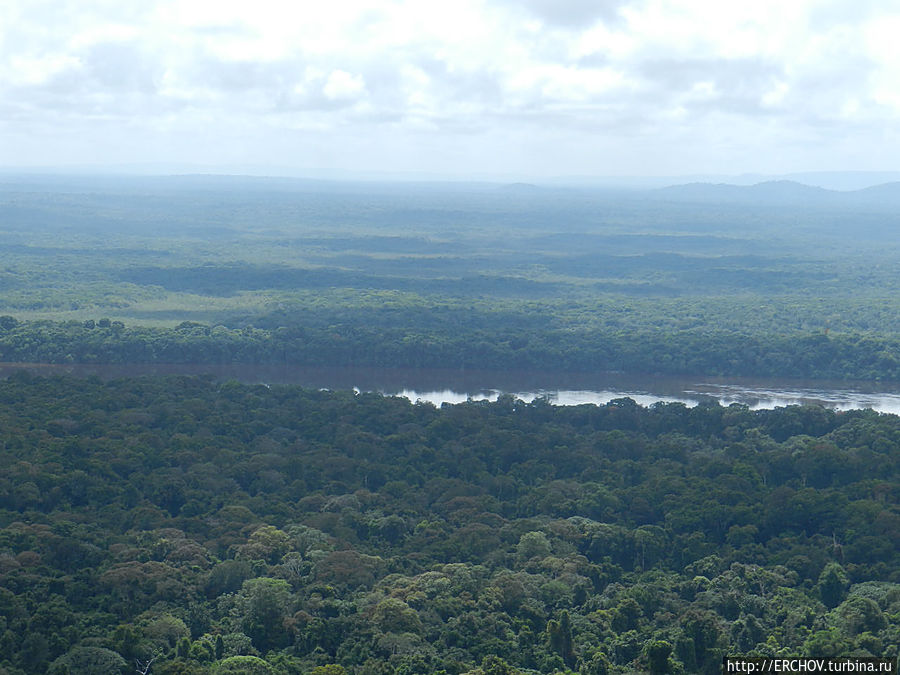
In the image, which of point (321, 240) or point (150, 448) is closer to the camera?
point (150, 448)

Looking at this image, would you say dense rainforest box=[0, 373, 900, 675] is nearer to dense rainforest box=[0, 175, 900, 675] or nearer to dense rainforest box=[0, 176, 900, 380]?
dense rainforest box=[0, 175, 900, 675]

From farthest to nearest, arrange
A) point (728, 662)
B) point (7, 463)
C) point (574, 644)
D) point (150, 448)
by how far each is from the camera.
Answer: point (150, 448), point (7, 463), point (574, 644), point (728, 662)

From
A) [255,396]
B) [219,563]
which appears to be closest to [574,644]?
[219,563]

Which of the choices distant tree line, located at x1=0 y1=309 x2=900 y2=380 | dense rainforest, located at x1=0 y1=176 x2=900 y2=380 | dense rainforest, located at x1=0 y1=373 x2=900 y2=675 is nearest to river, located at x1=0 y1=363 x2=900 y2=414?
distant tree line, located at x1=0 y1=309 x2=900 y2=380

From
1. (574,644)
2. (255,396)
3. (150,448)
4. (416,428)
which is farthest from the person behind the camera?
(255,396)

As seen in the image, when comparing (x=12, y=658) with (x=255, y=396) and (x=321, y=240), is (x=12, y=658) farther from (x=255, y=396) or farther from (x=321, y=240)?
(x=321, y=240)

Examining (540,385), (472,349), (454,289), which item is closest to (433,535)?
(540,385)

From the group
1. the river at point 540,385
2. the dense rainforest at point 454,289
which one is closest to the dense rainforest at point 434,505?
the dense rainforest at point 454,289
